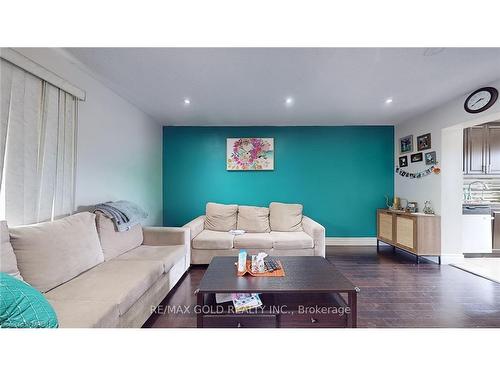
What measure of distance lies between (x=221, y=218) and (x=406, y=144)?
11.5ft

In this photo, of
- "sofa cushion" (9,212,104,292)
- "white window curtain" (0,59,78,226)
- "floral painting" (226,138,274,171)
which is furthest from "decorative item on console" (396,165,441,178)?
"white window curtain" (0,59,78,226)

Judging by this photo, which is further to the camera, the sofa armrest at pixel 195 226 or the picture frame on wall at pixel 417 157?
the picture frame on wall at pixel 417 157

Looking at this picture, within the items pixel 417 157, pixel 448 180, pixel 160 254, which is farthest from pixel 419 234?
pixel 160 254

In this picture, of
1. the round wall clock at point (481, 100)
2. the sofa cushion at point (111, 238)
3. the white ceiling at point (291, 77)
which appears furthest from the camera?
the round wall clock at point (481, 100)

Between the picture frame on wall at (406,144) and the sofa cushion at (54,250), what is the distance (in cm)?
469

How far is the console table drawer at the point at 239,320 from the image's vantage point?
145cm

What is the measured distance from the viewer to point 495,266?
3004mm

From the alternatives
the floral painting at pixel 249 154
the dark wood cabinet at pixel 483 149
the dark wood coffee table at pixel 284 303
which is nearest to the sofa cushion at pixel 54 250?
the dark wood coffee table at pixel 284 303

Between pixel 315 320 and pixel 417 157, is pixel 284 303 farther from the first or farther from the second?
pixel 417 157

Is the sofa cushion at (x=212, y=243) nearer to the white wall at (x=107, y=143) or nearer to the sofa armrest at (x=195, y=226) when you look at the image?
the sofa armrest at (x=195, y=226)

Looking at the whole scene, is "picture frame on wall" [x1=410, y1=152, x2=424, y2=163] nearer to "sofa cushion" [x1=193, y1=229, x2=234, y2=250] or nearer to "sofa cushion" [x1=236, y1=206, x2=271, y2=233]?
"sofa cushion" [x1=236, y1=206, x2=271, y2=233]

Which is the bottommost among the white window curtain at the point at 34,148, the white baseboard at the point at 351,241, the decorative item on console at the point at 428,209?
the white baseboard at the point at 351,241
